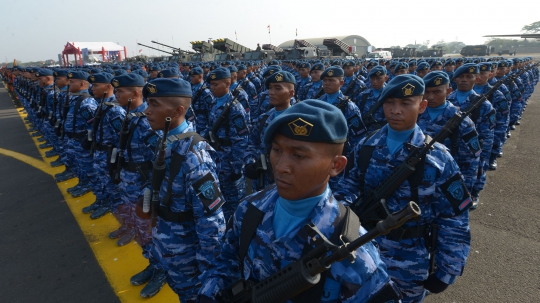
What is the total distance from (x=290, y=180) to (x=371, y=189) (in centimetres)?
133

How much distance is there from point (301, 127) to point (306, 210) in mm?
372

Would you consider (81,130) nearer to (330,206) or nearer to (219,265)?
(219,265)

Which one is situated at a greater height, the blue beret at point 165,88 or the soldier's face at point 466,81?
the blue beret at point 165,88

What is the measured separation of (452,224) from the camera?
2.10 meters

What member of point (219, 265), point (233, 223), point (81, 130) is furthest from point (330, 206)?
point (81, 130)

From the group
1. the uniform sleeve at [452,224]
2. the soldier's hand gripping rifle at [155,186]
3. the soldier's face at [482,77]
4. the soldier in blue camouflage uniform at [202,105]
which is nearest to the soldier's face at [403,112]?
the uniform sleeve at [452,224]

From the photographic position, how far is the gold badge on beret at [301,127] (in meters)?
1.26

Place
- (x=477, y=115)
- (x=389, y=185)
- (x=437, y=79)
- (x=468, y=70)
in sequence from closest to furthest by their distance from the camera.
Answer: (x=389, y=185) < (x=437, y=79) < (x=477, y=115) < (x=468, y=70)

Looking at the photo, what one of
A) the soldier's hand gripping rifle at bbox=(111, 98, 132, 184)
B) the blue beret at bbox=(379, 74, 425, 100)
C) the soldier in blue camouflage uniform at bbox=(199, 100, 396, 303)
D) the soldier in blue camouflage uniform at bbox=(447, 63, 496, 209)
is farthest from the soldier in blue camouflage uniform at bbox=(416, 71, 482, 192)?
the soldier's hand gripping rifle at bbox=(111, 98, 132, 184)

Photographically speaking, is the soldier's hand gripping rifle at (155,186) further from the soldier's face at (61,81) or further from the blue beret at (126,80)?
the soldier's face at (61,81)

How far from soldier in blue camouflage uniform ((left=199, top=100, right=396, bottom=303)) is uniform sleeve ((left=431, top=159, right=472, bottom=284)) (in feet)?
3.58

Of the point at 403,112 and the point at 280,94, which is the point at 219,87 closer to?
the point at 280,94

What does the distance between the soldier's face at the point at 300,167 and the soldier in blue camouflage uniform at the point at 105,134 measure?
330cm

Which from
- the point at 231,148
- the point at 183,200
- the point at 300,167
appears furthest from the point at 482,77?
the point at 300,167
